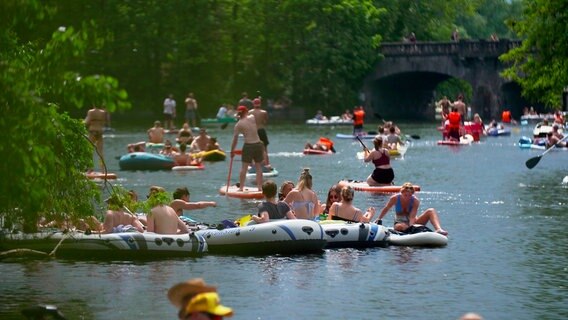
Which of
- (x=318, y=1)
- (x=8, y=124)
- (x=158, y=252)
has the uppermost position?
(x=318, y=1)

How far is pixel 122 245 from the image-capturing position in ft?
77.6

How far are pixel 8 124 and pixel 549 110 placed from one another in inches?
4060

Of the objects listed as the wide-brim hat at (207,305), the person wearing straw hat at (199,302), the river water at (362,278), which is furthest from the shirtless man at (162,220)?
the wide-brim hat at (207,305)

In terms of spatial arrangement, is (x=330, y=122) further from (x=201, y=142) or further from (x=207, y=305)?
(x=207, y=305)

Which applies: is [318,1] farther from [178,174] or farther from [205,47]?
[178,174]

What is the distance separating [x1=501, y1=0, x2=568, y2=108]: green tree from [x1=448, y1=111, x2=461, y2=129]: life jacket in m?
22.0

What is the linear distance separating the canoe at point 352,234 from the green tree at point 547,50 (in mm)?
17557

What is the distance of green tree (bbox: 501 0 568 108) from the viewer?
4244 centimetres

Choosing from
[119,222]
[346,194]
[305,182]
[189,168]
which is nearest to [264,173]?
[189,168]

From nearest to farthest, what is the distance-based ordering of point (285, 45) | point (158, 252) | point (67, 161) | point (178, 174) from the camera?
point (67, 161) → point (158, 252) → point (178, 174) → point (285, 45)

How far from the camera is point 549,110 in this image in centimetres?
11594

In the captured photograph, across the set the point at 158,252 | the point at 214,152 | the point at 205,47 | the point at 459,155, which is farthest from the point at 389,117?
the point at 158,252

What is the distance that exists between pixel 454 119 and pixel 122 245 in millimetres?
43639

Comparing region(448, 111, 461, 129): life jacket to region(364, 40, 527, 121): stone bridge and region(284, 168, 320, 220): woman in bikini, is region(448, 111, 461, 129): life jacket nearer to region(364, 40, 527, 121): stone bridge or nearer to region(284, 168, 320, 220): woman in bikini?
region(284, 168, 320, 220): woman in bikini
